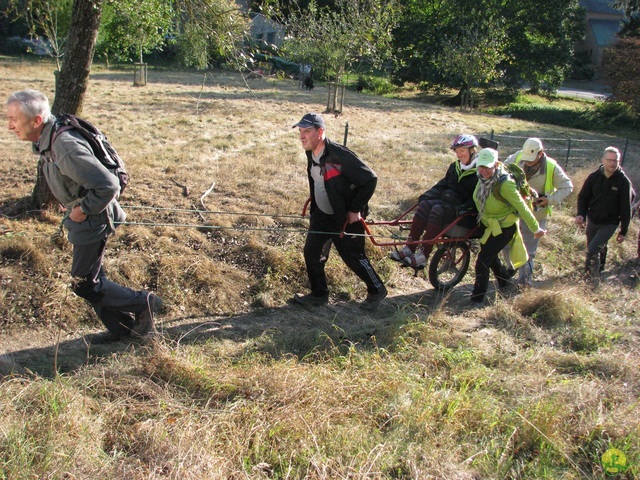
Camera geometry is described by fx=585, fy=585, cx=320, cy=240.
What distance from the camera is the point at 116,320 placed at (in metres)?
4.96

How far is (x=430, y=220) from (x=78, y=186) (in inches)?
142

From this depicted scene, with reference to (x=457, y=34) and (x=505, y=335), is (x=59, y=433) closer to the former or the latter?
(x=505, y=335)

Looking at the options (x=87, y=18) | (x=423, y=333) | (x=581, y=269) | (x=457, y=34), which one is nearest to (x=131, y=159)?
(x=87, y=18)

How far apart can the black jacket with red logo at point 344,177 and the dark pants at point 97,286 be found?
1.93 meters

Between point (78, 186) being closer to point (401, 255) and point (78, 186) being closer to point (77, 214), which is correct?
point (77, 214)

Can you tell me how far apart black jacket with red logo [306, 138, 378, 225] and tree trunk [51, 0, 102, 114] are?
10.4ft

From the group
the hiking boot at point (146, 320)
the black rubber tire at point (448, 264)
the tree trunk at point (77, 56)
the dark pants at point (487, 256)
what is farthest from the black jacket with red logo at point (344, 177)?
the tree trunk at point (77, 56)

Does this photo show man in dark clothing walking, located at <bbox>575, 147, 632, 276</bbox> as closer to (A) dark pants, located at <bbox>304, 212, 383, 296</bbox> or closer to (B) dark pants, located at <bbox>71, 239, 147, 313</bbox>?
(A) dark pants, located at <bbox>304, 212, 383, 296</bbox>

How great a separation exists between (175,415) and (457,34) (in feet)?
107

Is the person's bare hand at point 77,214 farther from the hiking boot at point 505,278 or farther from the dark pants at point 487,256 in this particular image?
the hiking boot at point 505,278

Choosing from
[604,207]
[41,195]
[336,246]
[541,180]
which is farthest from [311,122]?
[604,207]

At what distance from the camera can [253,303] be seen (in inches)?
242

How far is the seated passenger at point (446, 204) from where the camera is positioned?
20.4 ft

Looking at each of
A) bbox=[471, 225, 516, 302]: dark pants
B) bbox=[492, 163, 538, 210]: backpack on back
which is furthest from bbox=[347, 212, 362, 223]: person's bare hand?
bbox=[471, 225, 516, 302]: dark pants
